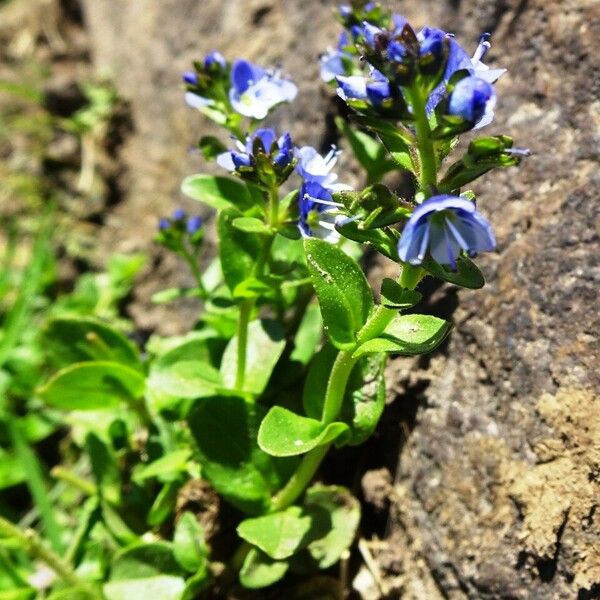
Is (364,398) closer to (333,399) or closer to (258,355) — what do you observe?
(333,399)

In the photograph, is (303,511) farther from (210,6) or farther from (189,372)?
(210,6)

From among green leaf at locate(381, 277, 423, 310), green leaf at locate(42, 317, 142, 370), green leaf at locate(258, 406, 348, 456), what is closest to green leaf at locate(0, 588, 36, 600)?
green leaf at locate(42, 317, 142, 370)

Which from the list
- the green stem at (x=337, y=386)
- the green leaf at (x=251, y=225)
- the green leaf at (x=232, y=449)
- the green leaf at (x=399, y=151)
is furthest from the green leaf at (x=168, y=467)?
the green leaf at (x=399, y=151)

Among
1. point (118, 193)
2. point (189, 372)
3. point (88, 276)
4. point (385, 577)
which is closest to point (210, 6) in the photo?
point (118, 193)

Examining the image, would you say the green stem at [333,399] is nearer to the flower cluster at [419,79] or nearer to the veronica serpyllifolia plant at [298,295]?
the veronica serpyllifolia plant at [298,295]

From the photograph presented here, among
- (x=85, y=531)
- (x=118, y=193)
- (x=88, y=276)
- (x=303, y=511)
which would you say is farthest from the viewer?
(x=118, y=193)
